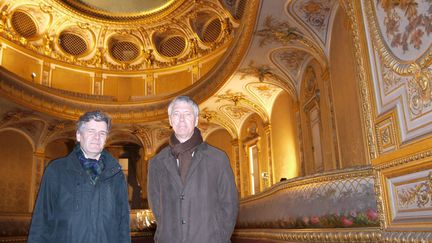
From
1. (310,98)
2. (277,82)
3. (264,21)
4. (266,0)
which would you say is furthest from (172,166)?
(277,82)

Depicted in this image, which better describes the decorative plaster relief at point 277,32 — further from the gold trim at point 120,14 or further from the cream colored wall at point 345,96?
the gold trim at point 120,14

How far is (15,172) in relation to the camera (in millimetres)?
15617

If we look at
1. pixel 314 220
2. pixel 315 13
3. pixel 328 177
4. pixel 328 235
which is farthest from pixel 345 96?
pixel 328 235

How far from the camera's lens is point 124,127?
17.0 meters

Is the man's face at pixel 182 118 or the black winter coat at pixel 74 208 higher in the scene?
the man's face at pixel 182 118

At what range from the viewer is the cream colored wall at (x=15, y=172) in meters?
15.2

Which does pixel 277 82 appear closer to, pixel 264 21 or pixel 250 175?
pixel 264 21

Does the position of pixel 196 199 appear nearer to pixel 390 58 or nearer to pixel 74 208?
pixel 74 208

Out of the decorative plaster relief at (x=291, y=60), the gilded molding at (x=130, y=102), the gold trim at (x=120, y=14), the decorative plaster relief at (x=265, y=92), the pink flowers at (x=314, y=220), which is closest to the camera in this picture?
the pink flowers at (x=314, y=220)

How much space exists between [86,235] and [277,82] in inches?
400

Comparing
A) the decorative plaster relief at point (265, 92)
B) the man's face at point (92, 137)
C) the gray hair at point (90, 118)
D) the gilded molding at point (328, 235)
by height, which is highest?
the decorative plaster relief at point (265, 92)

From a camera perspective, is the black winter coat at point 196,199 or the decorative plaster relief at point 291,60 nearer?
the black winter coat at point 196,199

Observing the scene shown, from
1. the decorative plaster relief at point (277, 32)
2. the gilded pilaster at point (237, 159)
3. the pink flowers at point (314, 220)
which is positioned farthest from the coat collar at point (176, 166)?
the gilded pilaster at point (237, 159)

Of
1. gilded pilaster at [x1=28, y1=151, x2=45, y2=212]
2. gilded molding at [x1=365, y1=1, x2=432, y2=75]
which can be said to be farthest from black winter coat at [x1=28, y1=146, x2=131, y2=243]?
gilded pilaster at [x1=28, y1=151, x2=45, y2=212]
